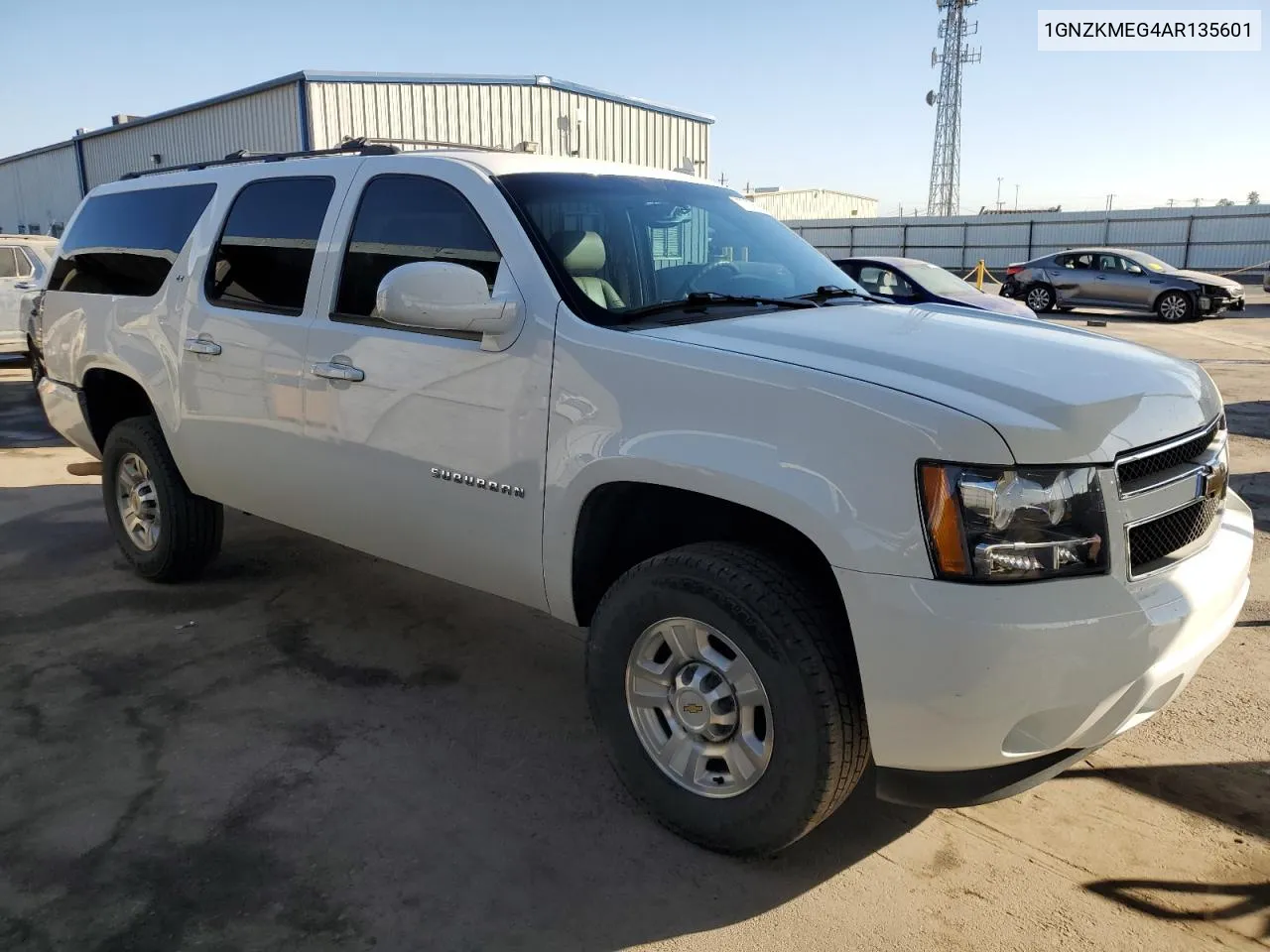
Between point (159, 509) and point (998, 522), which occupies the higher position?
point (998, 522)

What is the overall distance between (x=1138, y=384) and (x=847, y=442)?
88 centimetres

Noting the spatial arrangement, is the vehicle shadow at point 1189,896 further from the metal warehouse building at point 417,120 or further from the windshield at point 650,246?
the metal warehouse building at point 417,120

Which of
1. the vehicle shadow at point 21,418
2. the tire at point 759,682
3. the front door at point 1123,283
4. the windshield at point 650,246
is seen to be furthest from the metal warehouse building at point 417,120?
the tire at point 759,682

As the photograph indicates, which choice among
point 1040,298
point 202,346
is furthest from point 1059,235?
point 202,346

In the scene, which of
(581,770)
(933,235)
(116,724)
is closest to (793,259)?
(581,770)

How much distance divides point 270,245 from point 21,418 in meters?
7.84

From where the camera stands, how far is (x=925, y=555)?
87.9 inches

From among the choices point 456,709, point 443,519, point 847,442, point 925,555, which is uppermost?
point 847,442

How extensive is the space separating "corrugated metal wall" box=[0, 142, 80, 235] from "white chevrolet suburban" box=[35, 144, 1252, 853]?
99.8 ft

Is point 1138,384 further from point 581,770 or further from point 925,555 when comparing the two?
point 581,770

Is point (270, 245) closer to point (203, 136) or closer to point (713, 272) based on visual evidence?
point (713, 272)

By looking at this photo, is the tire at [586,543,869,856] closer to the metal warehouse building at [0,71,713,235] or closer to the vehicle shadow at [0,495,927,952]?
the vehicle shadow at [0,495,927,952]

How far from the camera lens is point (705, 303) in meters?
3.19

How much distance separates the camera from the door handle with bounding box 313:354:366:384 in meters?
3.53
